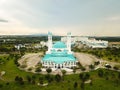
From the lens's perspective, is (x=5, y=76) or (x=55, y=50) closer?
(x=5, y=76)

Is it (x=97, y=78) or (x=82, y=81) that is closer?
(x=82, y=81)

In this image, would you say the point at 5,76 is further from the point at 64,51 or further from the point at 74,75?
the point at 64,51

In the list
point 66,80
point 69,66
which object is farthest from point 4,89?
point 69,66

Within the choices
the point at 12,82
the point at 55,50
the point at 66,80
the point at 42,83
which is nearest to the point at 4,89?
the point at 12,82

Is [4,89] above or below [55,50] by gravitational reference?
below

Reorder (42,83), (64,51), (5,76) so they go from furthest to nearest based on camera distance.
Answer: (64,51) < (5,76) < (42,83)

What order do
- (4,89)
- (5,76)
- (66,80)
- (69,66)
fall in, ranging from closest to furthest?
(4,89), (66,80), (5,76), (69,66)

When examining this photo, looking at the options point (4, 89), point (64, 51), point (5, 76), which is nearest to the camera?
point (4, 89)

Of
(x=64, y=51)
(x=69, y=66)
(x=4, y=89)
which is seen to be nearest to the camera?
(x=4, y=89)

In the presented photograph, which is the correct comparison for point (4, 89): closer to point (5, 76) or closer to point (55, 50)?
point (5, 76)
